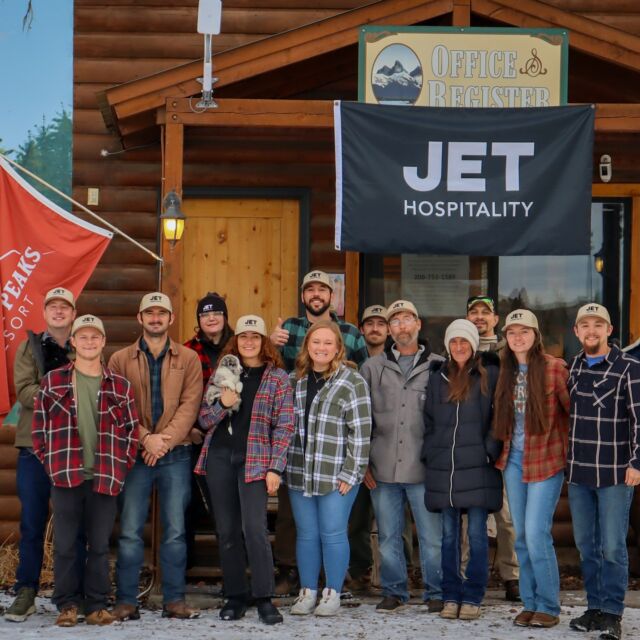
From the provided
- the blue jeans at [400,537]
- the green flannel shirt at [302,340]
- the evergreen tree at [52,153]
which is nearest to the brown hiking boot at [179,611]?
the blue jeans at [400,537]

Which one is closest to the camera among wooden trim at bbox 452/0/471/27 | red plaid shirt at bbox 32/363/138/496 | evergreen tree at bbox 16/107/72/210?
red plaid shirt at bbox 32/363/138/496

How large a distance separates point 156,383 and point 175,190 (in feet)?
5.11

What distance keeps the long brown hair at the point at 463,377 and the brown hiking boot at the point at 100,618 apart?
2508 mm

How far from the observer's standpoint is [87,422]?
22.5 feet

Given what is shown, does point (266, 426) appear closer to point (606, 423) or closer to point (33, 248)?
point (606, 423)

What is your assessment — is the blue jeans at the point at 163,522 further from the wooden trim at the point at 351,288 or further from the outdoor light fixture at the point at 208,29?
the wooden trim at the point at 351,288

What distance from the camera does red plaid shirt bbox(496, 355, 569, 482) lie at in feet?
22.2

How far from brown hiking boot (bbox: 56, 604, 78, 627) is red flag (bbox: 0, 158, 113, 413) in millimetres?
1686

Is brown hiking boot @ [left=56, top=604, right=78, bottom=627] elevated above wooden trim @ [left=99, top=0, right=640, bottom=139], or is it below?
below

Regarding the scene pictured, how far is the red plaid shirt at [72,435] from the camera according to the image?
675 centimetres

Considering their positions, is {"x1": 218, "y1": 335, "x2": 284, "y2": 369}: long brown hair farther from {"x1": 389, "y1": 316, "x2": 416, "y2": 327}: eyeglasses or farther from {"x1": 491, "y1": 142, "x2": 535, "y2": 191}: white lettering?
{"x1": 491, "y1": 142, "x2": 535, "y2": 191}: white lettering

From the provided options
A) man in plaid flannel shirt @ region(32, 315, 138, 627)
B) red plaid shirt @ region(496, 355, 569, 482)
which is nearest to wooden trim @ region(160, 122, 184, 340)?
man in plaid flannel shirt @ region(32, 315, 138, 627)

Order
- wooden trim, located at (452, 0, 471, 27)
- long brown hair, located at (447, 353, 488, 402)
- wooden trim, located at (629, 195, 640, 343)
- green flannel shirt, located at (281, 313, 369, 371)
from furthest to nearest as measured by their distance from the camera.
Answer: wooden trim, located at (629, 195, 640, 343) → wooden trim, located at (452, 0, 471, 27) → green flannel shirt, located at (281, 313, 369, 371) → long brown hair, located at (447, 353, 488, 402)

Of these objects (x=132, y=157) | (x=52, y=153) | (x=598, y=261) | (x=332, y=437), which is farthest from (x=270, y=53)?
(x=598, y=261)
